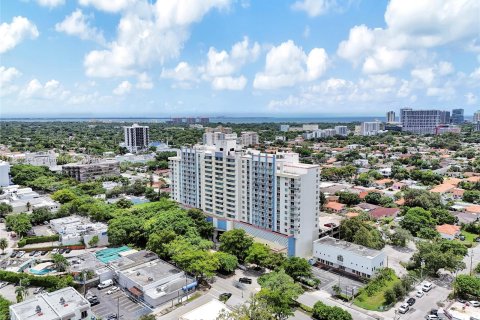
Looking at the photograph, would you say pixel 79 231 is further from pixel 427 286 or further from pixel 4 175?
pixel 427 286

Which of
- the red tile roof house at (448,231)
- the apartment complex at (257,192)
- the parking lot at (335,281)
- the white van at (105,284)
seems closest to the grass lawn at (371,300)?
the parking lot at (335,281)

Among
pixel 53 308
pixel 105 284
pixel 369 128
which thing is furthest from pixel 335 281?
pixel 369 128

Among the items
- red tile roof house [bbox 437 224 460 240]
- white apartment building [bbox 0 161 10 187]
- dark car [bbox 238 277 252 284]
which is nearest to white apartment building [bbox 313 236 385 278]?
dark car [bbox 238 277 252 284]

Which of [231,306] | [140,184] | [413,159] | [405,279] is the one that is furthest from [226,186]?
[413,159]

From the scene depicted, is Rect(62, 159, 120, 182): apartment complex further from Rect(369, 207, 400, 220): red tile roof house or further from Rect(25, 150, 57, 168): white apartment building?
Rect(369, 207, 400, 220): red tile roof house

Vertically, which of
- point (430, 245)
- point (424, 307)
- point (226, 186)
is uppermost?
point (226, 186)

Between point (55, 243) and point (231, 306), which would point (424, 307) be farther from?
point (55, 243)

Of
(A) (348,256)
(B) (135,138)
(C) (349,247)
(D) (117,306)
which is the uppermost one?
(B) (135,138)
